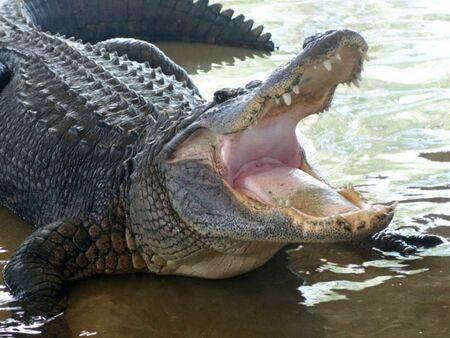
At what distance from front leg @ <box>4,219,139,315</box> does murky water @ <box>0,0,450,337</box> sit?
0.21 feet

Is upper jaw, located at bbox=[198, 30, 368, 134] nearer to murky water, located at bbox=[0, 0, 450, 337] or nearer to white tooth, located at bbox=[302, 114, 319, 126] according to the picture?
murky water, located at bbox=[0, 0, 450, 337]

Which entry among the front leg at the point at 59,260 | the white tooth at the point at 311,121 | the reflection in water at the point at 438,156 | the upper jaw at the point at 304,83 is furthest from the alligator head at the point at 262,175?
the white tooth at the point at 311,121

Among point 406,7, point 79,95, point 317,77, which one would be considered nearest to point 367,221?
point 317,77

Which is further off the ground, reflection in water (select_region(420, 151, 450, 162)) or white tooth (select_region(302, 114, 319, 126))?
white tooth (select_region(302, 114, 319, 126))

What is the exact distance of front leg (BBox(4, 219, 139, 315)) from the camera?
3.48 m

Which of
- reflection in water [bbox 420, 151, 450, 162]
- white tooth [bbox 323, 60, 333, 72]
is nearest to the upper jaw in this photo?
white tooth [bbox 323, 60, 333, 72]

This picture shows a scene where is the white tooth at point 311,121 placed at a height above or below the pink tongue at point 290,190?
below

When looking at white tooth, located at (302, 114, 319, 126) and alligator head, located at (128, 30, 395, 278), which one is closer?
alligator head, located at (128, 30, 395, 278)

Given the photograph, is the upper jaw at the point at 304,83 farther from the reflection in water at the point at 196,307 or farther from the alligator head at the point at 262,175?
the reflection in water at the point at 196,307

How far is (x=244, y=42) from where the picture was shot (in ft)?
25.4

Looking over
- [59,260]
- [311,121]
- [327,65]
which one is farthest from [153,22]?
[327,65]

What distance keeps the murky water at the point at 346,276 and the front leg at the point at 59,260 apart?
63 mm

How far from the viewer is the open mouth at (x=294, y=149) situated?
9.68 feet

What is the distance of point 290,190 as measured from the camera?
3299mm
